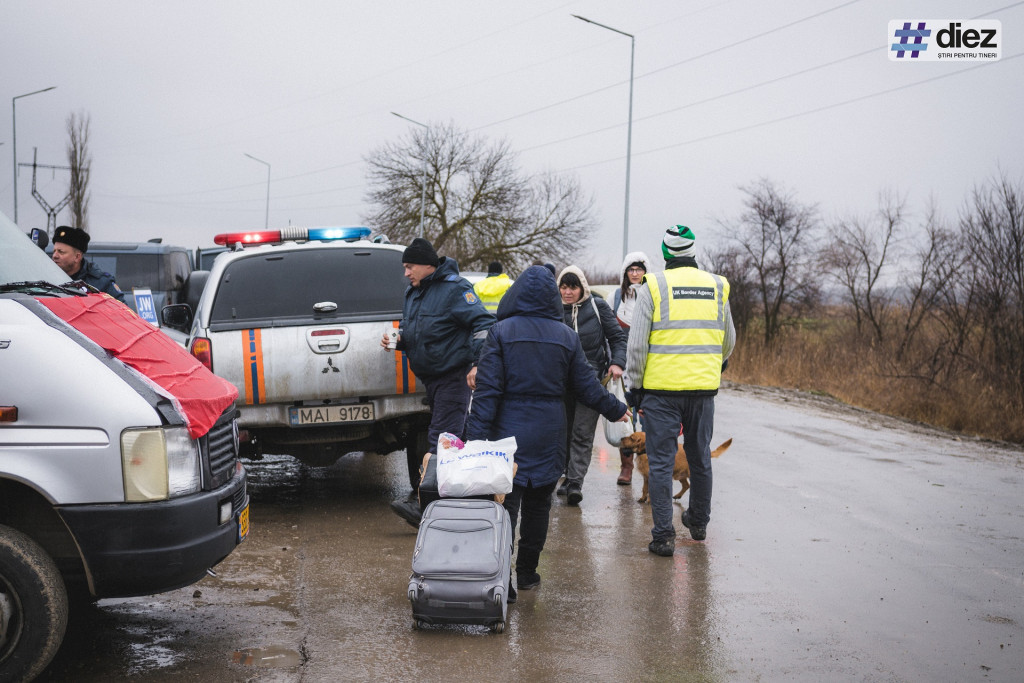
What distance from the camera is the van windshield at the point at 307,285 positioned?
7.15m

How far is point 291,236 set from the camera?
26.7ft

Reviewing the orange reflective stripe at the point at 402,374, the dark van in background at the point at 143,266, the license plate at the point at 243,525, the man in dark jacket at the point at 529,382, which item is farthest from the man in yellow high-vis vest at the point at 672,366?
the dark van in background at the point at 143,266

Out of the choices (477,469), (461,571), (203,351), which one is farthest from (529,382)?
(203,351)

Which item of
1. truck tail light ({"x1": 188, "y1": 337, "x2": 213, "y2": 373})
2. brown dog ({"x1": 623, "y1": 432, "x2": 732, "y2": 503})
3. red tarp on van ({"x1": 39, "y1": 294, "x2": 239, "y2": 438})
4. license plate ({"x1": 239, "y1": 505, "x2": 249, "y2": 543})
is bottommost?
brown dog ({"x1": 623, "y1": 432, "x2": 732, "y2": 503})

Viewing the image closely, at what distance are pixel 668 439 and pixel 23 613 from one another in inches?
157

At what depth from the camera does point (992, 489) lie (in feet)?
28.9

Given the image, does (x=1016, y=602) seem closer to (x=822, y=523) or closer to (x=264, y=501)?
(x=822, y=523)

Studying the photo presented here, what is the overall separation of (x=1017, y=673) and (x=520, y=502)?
2539 mm

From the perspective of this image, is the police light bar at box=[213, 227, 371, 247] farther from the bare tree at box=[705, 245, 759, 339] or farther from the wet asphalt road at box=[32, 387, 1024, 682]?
the bare tree at box=[705, 245, 759, 339]

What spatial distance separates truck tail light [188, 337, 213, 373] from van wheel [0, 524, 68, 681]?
2.89m

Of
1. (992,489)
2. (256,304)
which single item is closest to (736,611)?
(256,304)

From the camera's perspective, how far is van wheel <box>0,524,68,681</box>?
3.73m

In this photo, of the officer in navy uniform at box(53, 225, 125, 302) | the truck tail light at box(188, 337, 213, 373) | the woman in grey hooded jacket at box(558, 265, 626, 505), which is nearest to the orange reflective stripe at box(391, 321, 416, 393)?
the truck tail light at box(188, 337, 213, 373)

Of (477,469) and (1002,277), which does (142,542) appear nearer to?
(477,469)
